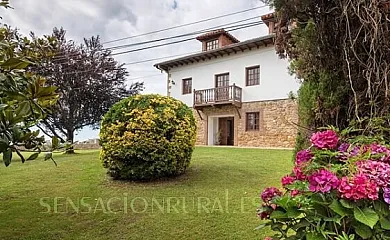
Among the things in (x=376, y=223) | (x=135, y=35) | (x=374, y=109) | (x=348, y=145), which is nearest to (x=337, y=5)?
(x=374, y=109)

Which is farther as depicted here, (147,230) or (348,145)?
(147,230)

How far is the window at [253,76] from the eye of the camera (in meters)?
15.8

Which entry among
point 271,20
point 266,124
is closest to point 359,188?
point 271,20

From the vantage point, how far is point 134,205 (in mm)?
4711

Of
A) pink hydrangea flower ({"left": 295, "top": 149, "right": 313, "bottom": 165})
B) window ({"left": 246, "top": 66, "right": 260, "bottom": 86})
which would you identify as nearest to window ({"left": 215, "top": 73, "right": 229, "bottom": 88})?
window ({"left": 246, "top": 66, "right": 260, "bottom": 86})

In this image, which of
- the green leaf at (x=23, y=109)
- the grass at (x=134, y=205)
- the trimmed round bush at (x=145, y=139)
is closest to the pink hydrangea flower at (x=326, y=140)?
the green leaf at (x=23, y=109)

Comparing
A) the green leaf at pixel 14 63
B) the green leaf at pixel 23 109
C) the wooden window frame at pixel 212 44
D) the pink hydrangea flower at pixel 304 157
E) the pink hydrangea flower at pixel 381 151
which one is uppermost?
the wooden window frame at pixel 212 44

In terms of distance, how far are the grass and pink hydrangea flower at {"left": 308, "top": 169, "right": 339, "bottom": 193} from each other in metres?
2.17

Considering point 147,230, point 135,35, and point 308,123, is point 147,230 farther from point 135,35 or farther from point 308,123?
point 135,35

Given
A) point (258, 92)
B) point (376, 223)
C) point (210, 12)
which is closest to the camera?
point (376, 223)

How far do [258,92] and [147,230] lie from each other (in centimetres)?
1278

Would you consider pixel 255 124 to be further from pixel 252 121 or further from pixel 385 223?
pixel 385 223

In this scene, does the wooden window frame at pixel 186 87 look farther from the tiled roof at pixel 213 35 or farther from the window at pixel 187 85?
the tiled roof at pixel 213 35

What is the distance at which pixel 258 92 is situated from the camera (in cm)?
1578
